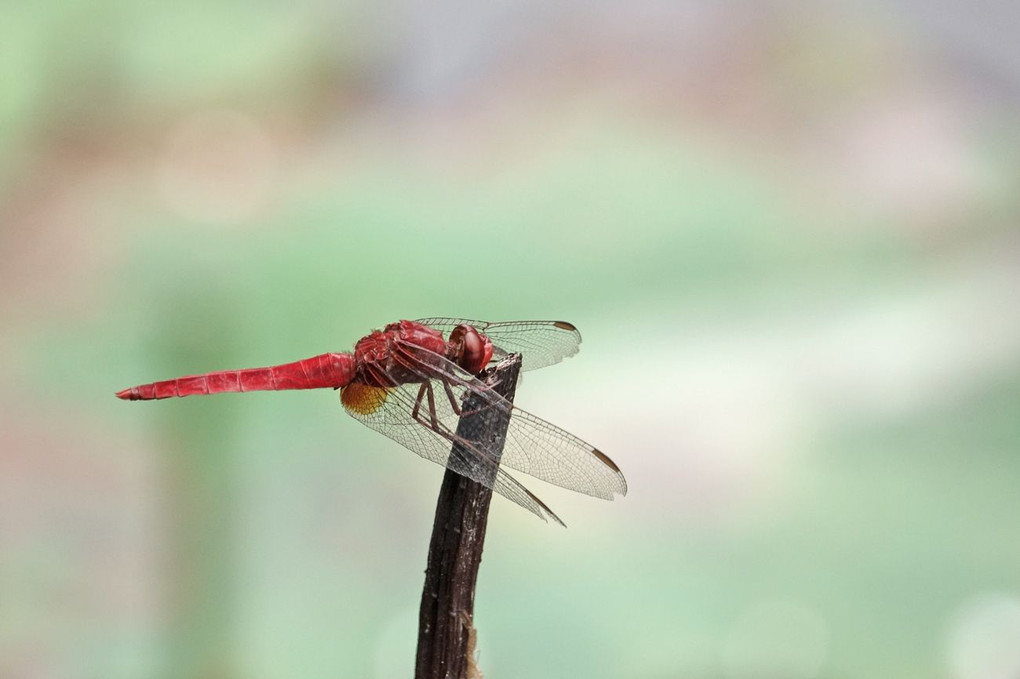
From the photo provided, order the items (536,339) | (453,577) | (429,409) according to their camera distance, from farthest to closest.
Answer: (536,339) < (429,409) < (453,577)

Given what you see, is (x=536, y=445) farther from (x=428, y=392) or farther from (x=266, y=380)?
(x=266, y=380)

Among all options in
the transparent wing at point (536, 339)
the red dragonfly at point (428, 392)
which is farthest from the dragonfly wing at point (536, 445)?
the transparent wing at point (536, 339)

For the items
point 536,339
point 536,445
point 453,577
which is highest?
point 536,339

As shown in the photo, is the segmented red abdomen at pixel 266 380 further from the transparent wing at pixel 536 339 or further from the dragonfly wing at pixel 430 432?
the transparent wing at pixel 536 339

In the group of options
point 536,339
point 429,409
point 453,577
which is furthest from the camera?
point 536,339

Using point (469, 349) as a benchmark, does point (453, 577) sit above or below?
below

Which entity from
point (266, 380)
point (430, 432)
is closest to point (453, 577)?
point (430, 432)

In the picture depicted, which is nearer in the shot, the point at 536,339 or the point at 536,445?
the point at 536,445
